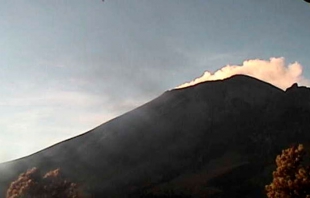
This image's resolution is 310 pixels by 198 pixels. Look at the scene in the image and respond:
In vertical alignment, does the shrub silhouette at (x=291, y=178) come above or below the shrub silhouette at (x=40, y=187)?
below

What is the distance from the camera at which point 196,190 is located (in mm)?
187375

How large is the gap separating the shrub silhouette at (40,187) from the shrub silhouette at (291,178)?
39.1 m

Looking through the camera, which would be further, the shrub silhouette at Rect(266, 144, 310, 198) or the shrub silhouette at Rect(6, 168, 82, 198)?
the shrub silhouette at Rect(6, 168, 82, 198)

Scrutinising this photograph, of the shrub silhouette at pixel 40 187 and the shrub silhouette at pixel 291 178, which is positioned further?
the shrub silhouette at pixel 40 187

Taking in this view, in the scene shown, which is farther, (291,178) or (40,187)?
(40,187)

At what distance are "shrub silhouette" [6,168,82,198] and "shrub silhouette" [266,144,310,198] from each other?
1541 inches

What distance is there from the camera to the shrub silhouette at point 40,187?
6969 cm

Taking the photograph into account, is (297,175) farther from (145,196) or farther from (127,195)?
(127,195)

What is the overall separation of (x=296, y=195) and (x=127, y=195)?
152815mm

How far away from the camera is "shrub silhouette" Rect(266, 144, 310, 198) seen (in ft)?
140

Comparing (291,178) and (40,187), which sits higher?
(40,187)

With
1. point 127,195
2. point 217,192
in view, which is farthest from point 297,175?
point 127,195

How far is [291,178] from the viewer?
1713 inches

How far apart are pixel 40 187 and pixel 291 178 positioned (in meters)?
43.4
